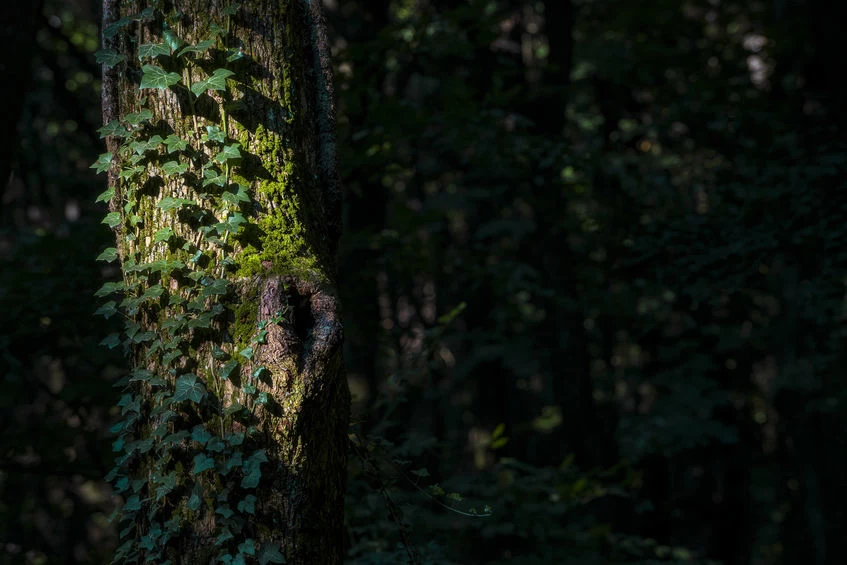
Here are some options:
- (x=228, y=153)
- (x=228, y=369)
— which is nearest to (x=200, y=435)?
(x=228, y=369)

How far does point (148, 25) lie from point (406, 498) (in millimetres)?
2251

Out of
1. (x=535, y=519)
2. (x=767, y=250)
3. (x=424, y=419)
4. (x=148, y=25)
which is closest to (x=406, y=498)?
(x=148, y=25)

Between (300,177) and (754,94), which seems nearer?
(300,177)

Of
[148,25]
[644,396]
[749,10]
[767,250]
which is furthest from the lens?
[644,396]

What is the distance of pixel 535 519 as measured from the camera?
6.09 meters

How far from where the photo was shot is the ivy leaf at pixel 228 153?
107 inches

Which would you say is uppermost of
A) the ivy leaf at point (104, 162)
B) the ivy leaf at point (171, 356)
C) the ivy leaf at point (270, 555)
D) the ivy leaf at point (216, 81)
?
the ivy leaf at point (216, 81)

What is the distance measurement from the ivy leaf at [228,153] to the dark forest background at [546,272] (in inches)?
57.0

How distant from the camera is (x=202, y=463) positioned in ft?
8.45

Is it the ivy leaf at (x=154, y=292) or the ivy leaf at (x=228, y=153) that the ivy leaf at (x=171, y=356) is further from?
the ivy leaf at (x=228, y=153)

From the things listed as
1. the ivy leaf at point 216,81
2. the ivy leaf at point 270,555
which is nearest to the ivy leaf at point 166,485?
the ivy leaf at point 270,555

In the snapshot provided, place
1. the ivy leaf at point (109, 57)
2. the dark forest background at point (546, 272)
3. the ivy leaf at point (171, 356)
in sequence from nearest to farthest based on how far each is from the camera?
the ivy leaf at point (171, 356)
the ivy leaf at point (109, 57)
the dark forest background at point (546, 272)

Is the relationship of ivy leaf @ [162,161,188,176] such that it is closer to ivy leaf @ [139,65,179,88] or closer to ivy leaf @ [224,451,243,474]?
ivy leaf @ [139,65,179,88]

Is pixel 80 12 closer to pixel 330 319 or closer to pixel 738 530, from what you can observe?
pixel 330 319
